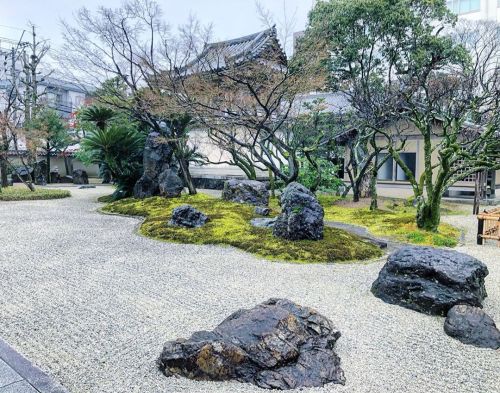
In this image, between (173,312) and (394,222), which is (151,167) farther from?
(173,312)

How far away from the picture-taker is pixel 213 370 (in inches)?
129

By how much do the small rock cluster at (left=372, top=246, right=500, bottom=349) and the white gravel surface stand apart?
198mm

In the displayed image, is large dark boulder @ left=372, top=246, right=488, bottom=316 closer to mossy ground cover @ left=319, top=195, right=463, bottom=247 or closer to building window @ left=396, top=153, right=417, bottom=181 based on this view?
mossy ground cover @ left=319, top=195, right=463, bottom=247

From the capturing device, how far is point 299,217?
7941mm

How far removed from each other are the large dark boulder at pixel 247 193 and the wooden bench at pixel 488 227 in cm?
654

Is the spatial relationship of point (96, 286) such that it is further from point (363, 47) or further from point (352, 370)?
point (363, 47)

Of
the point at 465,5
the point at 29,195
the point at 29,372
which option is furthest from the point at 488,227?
the point at 465,5

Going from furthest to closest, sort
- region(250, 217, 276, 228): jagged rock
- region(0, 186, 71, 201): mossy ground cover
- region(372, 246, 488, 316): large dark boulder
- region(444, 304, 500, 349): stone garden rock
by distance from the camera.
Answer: region(0, 186, 71, 201): mossy ground cover, region(250, 217, 276, 228): jagged rock, region(372, 246, 488, 316): large dark boulder, region(444, 304, 500, 349): stone garden rock

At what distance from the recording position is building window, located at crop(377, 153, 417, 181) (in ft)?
57.1

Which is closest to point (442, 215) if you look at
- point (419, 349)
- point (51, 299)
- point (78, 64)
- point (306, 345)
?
point (419, 349)

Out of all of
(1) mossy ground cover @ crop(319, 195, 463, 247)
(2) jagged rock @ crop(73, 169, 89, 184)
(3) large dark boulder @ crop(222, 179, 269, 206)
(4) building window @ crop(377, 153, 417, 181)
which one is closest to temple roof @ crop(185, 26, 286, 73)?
(3) large dark boulder @ crop(222, 179, 269, 206)

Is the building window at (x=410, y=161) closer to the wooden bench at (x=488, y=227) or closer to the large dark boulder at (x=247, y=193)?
the large dark boulder at (x=247, y=193)

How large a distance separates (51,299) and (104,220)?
631 cm

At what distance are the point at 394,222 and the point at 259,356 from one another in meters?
8.12
